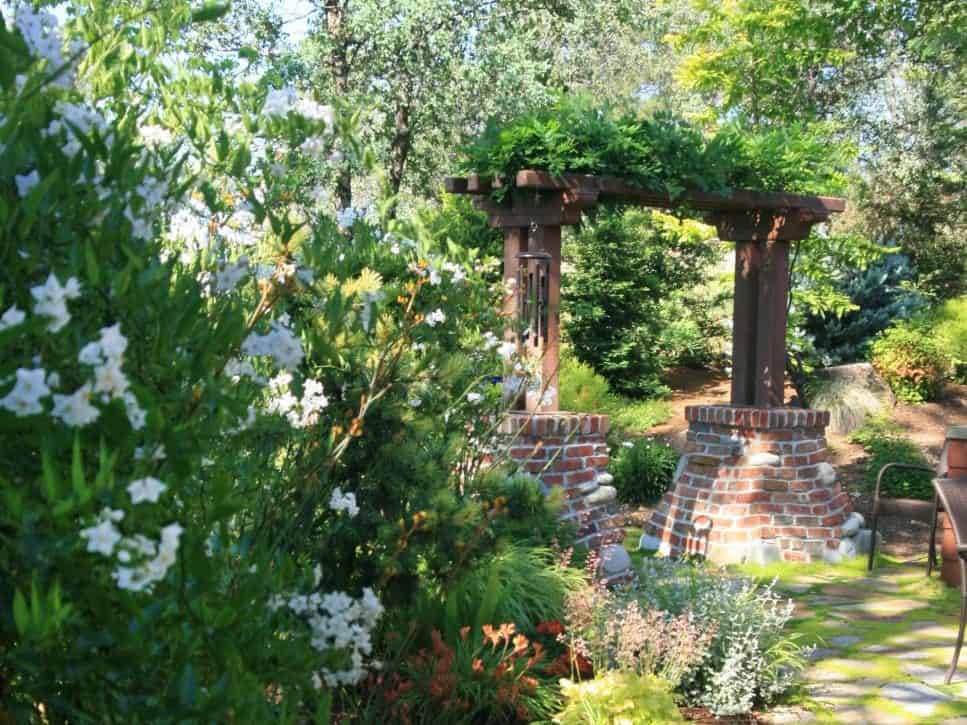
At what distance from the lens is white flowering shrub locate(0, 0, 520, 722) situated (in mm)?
1242

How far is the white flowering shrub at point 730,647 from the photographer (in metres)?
3.91

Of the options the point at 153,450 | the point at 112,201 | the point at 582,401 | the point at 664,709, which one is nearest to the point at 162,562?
the point at 153,450

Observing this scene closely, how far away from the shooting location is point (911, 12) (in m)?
8.25

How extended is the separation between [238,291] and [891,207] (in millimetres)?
14566

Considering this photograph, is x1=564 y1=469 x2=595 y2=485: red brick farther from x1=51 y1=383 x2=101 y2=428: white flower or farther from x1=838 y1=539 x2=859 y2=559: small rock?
x1=51 y1=383 x2=101 y2=428: white flower

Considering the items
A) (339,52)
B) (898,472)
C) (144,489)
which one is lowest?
(898,472)

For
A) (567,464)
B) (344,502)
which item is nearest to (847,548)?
(567,464)

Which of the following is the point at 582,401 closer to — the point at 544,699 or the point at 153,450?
the point at 544,699

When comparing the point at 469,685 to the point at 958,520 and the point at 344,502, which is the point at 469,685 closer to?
the point at 344,502

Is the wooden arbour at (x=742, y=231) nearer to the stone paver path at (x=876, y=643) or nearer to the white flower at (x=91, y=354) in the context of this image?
the stone paver path at (x=876, y=643)

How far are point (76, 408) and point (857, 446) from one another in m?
11.1

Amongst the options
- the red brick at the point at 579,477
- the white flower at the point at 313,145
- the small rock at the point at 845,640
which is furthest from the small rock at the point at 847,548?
the white flower at the point at 313,145

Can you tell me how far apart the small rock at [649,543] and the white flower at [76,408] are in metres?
6.57

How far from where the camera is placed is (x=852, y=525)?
743 centimetres
